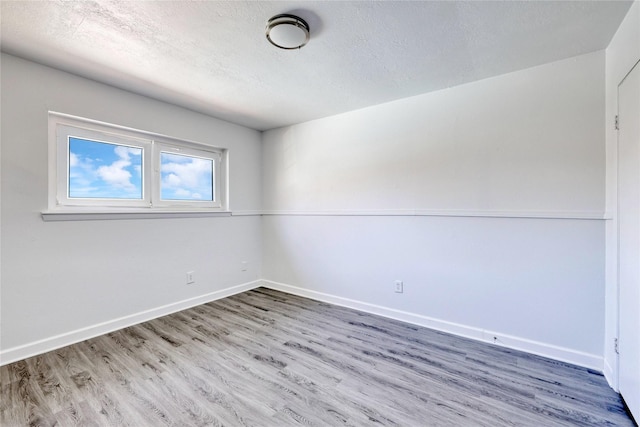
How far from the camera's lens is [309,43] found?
1.92 metres

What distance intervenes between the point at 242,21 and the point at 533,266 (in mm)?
2758

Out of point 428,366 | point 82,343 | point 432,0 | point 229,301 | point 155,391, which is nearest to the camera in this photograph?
point 432,0

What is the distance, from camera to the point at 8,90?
6.79 ft

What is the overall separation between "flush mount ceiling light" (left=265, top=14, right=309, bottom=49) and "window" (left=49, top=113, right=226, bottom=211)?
6.26ft

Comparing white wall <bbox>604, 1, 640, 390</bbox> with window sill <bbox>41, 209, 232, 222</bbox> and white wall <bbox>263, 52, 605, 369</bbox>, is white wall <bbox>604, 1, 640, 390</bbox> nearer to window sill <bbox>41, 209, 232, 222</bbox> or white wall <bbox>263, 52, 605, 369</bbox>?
white wall <bbox>263, 52, 605, 369</bbox>

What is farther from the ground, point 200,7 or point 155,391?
point 200,7

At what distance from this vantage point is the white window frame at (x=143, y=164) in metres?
2.35

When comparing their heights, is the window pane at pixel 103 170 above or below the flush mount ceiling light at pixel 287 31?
below

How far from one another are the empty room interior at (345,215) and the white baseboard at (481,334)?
0.02m

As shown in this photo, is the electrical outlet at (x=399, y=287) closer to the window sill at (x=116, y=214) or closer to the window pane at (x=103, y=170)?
the window sill at (x=116, y=214)

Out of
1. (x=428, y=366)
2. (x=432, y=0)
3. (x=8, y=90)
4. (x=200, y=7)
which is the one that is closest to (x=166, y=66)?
(x=200, y=7)

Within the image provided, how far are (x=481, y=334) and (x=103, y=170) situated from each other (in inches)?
149

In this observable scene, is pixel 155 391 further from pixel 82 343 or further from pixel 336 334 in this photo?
pixel 336 334

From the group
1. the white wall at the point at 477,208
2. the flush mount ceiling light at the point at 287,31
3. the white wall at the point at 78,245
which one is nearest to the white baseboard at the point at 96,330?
the white wall at the point at 78,245
